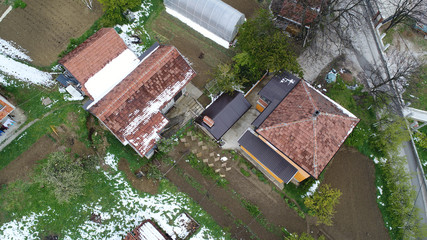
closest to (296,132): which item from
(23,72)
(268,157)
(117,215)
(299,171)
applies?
(268,157)

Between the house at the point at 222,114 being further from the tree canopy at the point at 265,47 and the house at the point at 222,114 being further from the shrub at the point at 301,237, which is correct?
the shrub at the point at 301,237

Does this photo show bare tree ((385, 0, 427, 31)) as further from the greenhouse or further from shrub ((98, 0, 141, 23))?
shrub ((98, 0, 141, 23))

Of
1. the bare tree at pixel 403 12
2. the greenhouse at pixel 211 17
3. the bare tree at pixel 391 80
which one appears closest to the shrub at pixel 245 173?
the greenhouse at pixel 211 17

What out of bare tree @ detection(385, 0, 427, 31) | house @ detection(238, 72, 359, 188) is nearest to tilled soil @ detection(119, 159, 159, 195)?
house @ detection(238, 72, 359, 188)

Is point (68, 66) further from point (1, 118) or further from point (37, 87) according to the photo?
point (1, 118)

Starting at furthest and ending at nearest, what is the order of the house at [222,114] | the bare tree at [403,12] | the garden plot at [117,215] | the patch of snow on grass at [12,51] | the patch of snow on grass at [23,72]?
the bare tree at [403,12] < the patch of snow on grass at [12,51] < the patch of snow on grass at [23,72] < the house at [222,114] < the garden plot at [117,215]

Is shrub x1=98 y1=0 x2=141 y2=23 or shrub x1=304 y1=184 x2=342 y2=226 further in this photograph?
shrub x1=98 y1=0 x2=141 y2=23

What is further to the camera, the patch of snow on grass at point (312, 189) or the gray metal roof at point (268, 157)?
the patch of snow on grass at point (312, 189)
